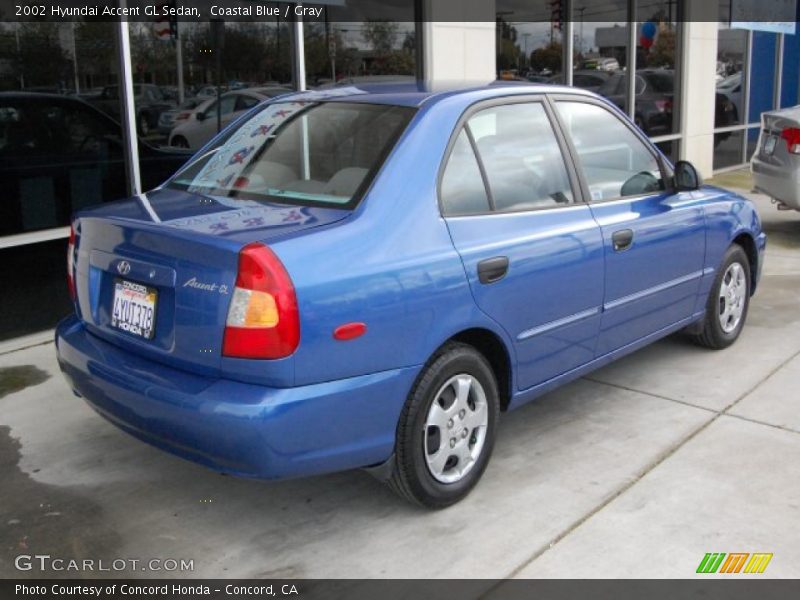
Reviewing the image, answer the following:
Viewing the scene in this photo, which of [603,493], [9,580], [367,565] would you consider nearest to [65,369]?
[9,580]

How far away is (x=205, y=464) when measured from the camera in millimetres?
3156

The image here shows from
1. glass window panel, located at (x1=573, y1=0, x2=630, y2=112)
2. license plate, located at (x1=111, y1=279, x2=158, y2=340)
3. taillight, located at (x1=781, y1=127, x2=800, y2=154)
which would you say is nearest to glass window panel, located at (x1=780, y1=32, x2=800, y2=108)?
glass window panel, located at (x1=573, y1=0, x2=630, y2=112)

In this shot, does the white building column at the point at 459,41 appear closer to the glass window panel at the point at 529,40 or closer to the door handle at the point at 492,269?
the glass window panel at the point at 529,40

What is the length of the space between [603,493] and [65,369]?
2.29 m

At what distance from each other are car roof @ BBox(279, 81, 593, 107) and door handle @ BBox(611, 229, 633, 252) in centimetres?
74

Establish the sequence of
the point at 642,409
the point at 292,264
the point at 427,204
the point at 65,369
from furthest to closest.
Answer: the point at 642,409 → the point at 65,369 → the point at 427,204 → the point at 292,264

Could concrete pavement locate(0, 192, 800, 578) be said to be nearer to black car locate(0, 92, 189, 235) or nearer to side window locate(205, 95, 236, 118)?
black car locate(0, 92, 189, 235)

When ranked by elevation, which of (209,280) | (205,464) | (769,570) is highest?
(209,280)

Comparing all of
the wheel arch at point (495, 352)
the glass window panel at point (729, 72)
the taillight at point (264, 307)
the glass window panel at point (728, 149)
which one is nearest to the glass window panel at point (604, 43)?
the glass window panel at point (729, 72)

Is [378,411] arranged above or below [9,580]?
above

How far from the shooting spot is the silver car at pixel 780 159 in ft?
28.5

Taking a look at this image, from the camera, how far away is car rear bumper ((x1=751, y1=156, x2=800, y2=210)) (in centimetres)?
870

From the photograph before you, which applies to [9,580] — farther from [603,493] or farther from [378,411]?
[603,493]

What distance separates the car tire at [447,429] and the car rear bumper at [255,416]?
9 centimetres
